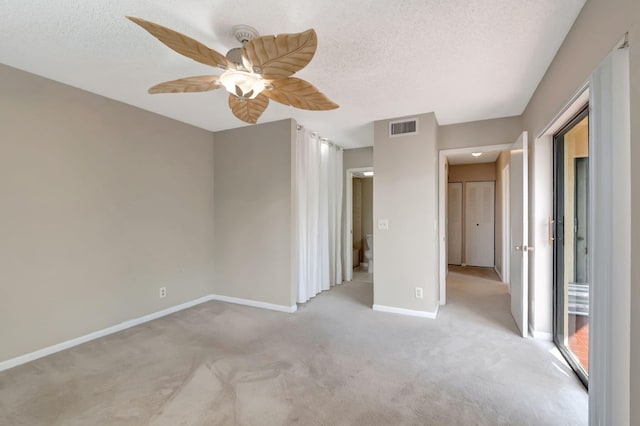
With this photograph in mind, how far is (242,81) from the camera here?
175cm

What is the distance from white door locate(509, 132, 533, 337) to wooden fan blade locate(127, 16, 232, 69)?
290cm

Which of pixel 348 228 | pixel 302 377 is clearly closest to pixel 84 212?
pixel 302 377

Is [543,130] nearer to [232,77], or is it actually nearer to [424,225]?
[424,225]

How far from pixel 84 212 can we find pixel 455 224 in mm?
6930

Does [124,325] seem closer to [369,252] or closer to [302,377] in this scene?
[302,377]

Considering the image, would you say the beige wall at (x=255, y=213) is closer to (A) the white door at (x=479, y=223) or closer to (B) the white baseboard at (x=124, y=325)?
(B) the white baseboard at (x=124, y=325)

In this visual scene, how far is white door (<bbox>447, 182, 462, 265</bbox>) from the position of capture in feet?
22.2

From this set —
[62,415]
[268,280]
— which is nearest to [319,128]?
[268,280]

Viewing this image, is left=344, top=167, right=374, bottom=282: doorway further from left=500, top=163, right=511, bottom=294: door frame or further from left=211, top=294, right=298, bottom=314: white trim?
left=211, top=294, right=298, bottom=314: white trim

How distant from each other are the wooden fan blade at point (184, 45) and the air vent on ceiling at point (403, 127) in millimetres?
2452

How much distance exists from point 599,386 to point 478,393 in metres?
0.79

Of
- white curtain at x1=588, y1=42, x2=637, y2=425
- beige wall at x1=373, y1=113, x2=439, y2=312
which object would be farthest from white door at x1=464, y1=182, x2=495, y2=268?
white curtain at x1=588, y1=42, x2=637, y2=425

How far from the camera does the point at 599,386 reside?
4.53 feet

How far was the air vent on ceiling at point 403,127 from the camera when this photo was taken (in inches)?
137
